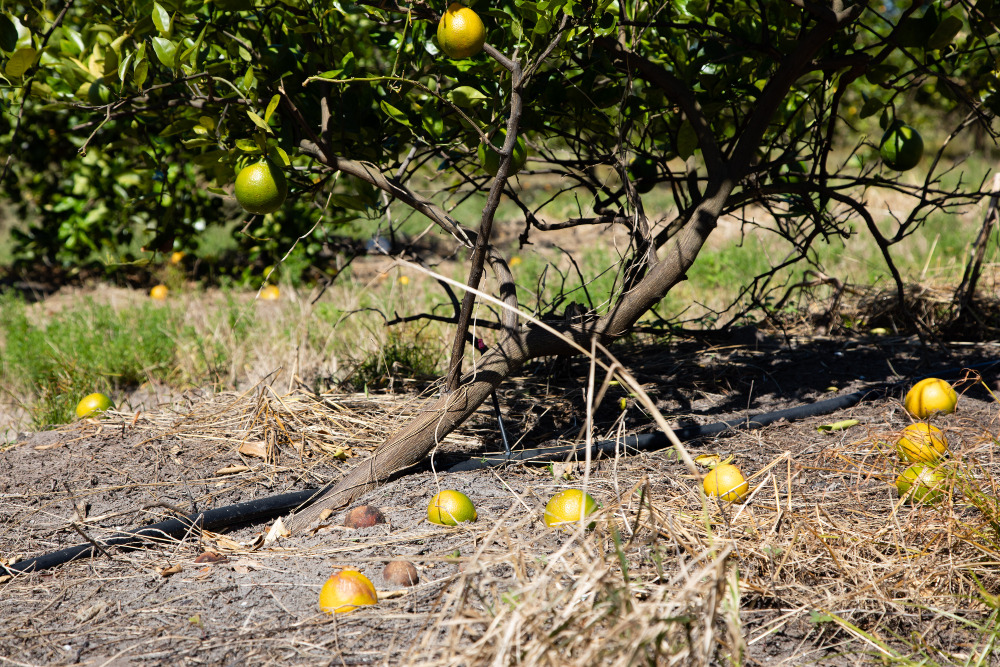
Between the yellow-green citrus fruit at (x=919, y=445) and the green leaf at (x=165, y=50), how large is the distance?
2.04 m

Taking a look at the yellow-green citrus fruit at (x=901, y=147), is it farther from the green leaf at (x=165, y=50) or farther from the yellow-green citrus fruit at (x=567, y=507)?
the green leaf at (x=165, y=50)

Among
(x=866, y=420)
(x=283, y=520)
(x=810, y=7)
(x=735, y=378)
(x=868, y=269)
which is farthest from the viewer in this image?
(x=868, y=269)

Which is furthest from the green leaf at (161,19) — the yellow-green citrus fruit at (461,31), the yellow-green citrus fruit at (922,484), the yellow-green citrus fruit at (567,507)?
the yellow-green citrus fruit at (922,484)

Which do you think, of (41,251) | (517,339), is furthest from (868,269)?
(41,251)

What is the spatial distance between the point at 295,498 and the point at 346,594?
708 mm

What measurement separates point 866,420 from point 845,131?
11.5 metres

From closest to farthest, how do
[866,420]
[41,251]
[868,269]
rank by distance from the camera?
1. [866,420]
2. [868,269]
3. [41,251]

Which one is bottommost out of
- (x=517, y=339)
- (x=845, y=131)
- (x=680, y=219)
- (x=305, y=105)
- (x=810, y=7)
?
(x=517, y=339)

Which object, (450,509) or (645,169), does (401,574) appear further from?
(645,169)

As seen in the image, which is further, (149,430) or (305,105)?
(149,430)

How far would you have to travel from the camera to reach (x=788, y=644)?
1.43m

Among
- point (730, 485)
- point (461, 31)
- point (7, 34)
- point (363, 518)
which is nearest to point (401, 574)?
point (363, 518)

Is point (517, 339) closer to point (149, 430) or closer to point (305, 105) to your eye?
point (305, 105)

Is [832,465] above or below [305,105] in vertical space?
below
